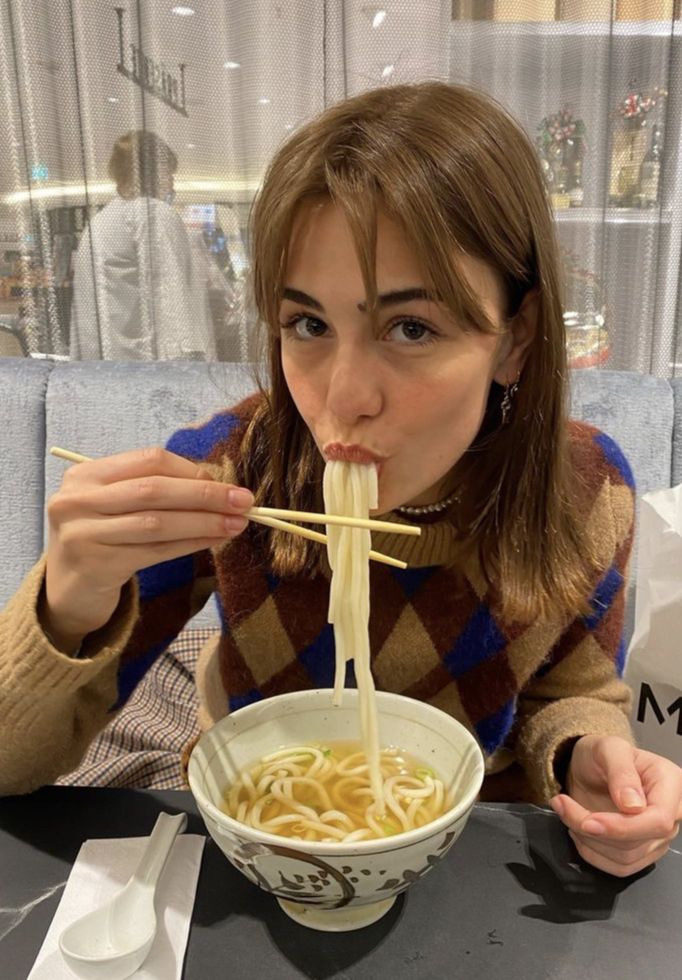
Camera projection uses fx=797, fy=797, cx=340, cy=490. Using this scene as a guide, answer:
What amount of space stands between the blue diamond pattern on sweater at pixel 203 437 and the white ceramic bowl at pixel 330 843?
1.46 feet

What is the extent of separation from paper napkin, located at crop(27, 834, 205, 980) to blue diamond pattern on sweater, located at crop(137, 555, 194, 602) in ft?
1.14

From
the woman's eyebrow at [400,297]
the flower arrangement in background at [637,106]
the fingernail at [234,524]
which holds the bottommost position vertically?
the fingernail at [234,524]

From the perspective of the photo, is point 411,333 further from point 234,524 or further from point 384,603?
point 384,603

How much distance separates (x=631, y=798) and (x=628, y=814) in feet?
0.06

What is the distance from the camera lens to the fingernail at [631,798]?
0.83 m

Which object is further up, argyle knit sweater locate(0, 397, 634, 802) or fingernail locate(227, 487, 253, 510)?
fingernail locate(227, 487, 253, 510)

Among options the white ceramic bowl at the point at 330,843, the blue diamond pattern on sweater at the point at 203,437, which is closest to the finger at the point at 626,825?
the white ceramic bowl at the point at 330,843

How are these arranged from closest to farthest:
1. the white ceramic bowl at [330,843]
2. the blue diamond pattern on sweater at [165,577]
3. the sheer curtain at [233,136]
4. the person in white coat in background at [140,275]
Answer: the white ceramic bowl at [330,843] < the blue diamond pattern on sweater at [165,577] < the sheer curtain at [233,136] < the person in white coat in background at [140,275]

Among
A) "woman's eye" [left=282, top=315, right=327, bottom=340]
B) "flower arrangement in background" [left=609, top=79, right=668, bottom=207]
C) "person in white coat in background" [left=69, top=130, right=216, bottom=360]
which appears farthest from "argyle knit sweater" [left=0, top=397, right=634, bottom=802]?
"flower arrangement in background" [left=609, top=79, right=668, bottom=207]

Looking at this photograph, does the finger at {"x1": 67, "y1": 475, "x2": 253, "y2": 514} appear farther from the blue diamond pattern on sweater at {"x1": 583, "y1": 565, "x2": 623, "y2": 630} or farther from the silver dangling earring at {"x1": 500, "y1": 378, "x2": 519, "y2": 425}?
the blue diamond pattern on sweater at {"x1": 583, "y1": 565, "x2": 623, "y2": 630}

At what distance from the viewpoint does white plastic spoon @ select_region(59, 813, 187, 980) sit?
2.31 ft

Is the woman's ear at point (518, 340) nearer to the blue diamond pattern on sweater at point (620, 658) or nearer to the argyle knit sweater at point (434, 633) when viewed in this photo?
the argyle knit sweater at point (434, 633)

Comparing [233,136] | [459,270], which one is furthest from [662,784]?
[233,136]

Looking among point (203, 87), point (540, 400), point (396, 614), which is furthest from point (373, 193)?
point (203, 87)
